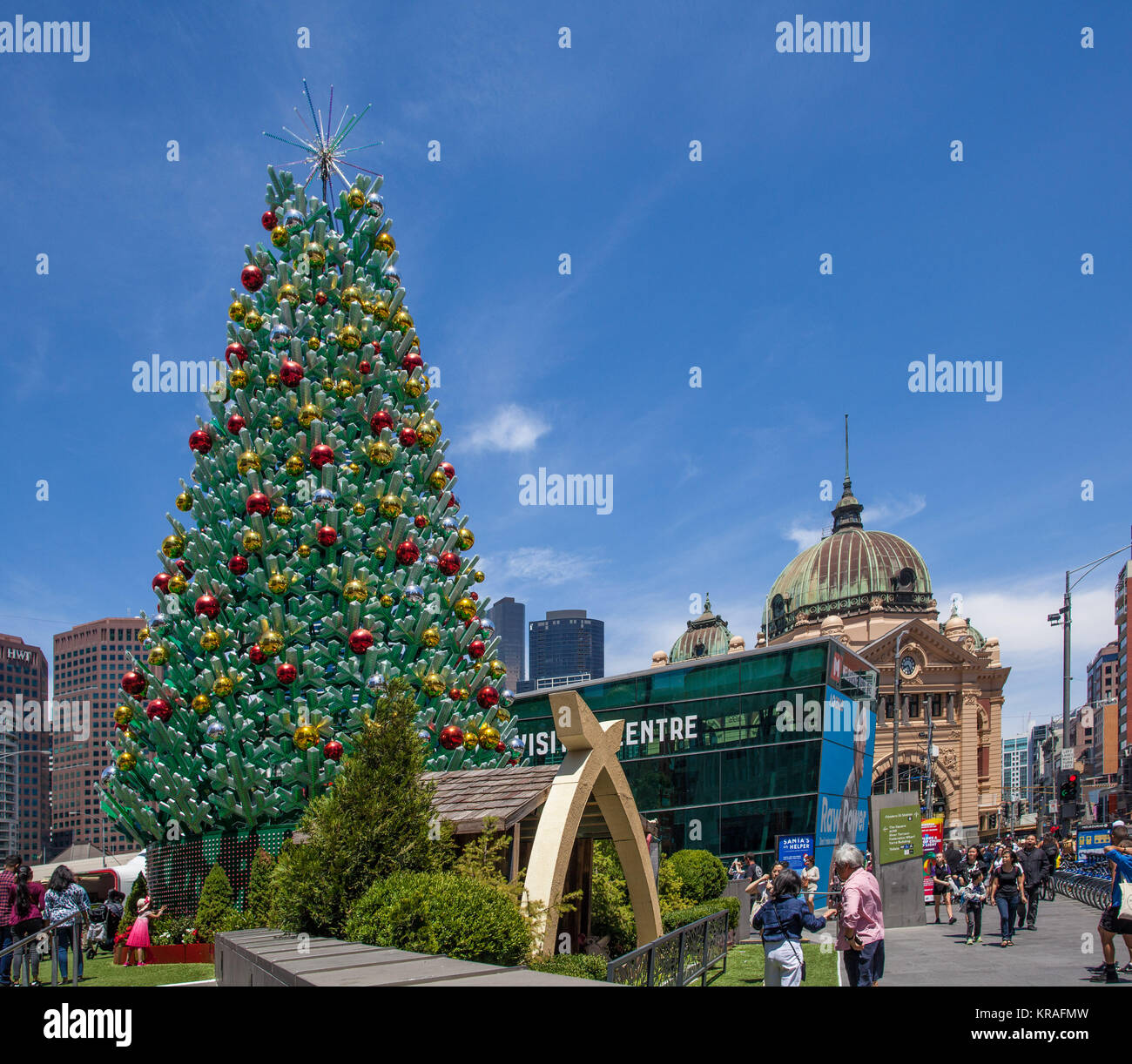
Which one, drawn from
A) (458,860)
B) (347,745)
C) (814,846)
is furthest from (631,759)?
(458,860)

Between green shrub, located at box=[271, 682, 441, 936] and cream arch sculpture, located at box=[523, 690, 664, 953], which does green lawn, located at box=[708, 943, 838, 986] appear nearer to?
cream arch sculpture, located at box=[523, 690, 664, 953]

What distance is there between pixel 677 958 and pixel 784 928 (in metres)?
3.32

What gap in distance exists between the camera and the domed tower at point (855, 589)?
77.3m

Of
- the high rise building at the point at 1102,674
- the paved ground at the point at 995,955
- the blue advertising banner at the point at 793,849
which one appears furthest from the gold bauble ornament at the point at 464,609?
the high rise building at the point at 1102,674

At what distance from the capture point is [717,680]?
2933cm

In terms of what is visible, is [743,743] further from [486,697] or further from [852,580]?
[852,580]

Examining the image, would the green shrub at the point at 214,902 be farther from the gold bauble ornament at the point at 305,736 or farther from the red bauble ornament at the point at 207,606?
the red bauble ornament at the point at 207,606

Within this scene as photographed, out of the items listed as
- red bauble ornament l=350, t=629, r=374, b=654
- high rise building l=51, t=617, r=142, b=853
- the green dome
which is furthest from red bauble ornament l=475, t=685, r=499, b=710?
high rise building l=51, t=617, r=142, b=853

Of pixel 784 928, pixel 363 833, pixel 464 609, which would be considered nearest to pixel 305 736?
pixel 464 609

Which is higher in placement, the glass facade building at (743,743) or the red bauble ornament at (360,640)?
the red bauble ornament at (360,640)

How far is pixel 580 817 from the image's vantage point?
11977 mm

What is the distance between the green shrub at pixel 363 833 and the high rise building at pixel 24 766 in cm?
11592
